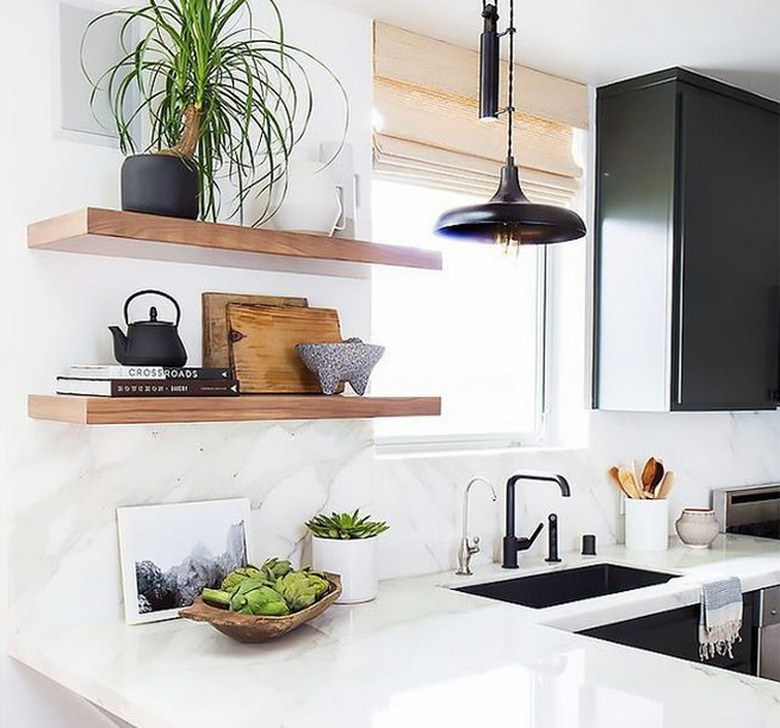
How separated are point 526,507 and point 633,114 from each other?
4.20 feet

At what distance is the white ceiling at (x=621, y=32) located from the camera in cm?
263

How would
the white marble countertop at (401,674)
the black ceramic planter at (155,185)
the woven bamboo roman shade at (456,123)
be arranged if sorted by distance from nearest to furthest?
the white marble countertop at (401,674)
the black ceramic planter at (155,185)
the woven bamboo roman shade at (456,123)

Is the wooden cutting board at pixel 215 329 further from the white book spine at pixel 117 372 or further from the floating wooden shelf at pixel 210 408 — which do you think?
the white book spine at pixel 117 372

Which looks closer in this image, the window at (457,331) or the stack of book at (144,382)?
the stack of book at (144,382)

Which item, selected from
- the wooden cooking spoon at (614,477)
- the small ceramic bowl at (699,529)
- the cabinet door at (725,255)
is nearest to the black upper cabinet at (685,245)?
the cabinet door at (725,255)

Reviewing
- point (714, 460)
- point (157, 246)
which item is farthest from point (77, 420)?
point (714, 460)

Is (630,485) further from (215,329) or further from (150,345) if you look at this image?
(150,345)

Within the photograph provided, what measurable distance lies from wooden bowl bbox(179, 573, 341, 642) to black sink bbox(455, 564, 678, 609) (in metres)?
0.80

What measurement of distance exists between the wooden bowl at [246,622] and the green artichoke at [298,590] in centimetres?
2

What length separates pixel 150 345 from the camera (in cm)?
207

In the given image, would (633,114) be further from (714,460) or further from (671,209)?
(714,460)

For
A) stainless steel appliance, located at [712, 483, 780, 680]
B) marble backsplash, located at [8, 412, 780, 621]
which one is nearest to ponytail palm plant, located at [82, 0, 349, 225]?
→ marble backsplash, located at [8, 412, 780, 621]

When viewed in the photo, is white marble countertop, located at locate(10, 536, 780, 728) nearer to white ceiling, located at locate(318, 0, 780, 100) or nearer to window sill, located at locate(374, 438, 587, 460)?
window sill, located at locate(374, 438, 587, 460)

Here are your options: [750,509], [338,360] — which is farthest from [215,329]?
[750,509]
